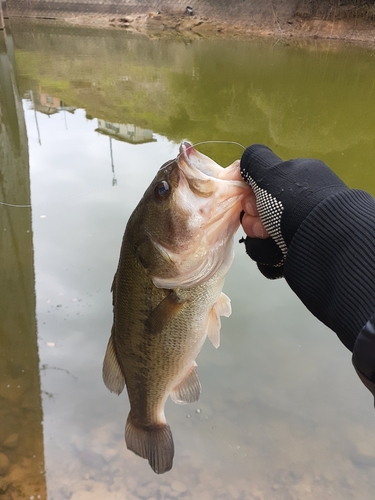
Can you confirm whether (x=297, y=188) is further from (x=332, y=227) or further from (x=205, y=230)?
(x=205, y=230)

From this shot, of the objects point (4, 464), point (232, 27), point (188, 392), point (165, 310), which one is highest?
point (165, 310)

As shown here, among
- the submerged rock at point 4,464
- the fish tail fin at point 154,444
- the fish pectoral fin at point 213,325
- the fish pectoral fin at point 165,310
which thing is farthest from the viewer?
the submerged rock at point 4,464

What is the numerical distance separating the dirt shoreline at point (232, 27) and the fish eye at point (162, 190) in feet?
76.7

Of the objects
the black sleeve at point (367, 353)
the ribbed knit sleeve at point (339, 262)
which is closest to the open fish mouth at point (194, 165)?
the ribbed knit sleeve at point (339, 262)

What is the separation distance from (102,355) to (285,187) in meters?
2.45

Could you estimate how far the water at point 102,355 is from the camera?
9.02 feet

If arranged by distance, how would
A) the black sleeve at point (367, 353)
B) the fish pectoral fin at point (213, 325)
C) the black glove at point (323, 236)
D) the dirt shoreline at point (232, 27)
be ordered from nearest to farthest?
the black sleeve at point (367, 353) → the black glove at point (323, 236) → the fish pectoral fin at point (213, 325) → the dirt shoreline at point (232, 27)

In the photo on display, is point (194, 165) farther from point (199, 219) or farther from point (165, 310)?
point (165, 310)

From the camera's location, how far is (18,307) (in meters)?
3.82

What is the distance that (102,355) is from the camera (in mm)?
3451

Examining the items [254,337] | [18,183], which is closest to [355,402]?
[254,337]

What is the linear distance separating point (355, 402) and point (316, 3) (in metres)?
26.1

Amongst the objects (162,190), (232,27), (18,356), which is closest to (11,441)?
(18,356)

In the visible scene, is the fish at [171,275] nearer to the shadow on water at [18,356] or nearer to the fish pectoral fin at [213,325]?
the fish pectoral fin at [213,325]
